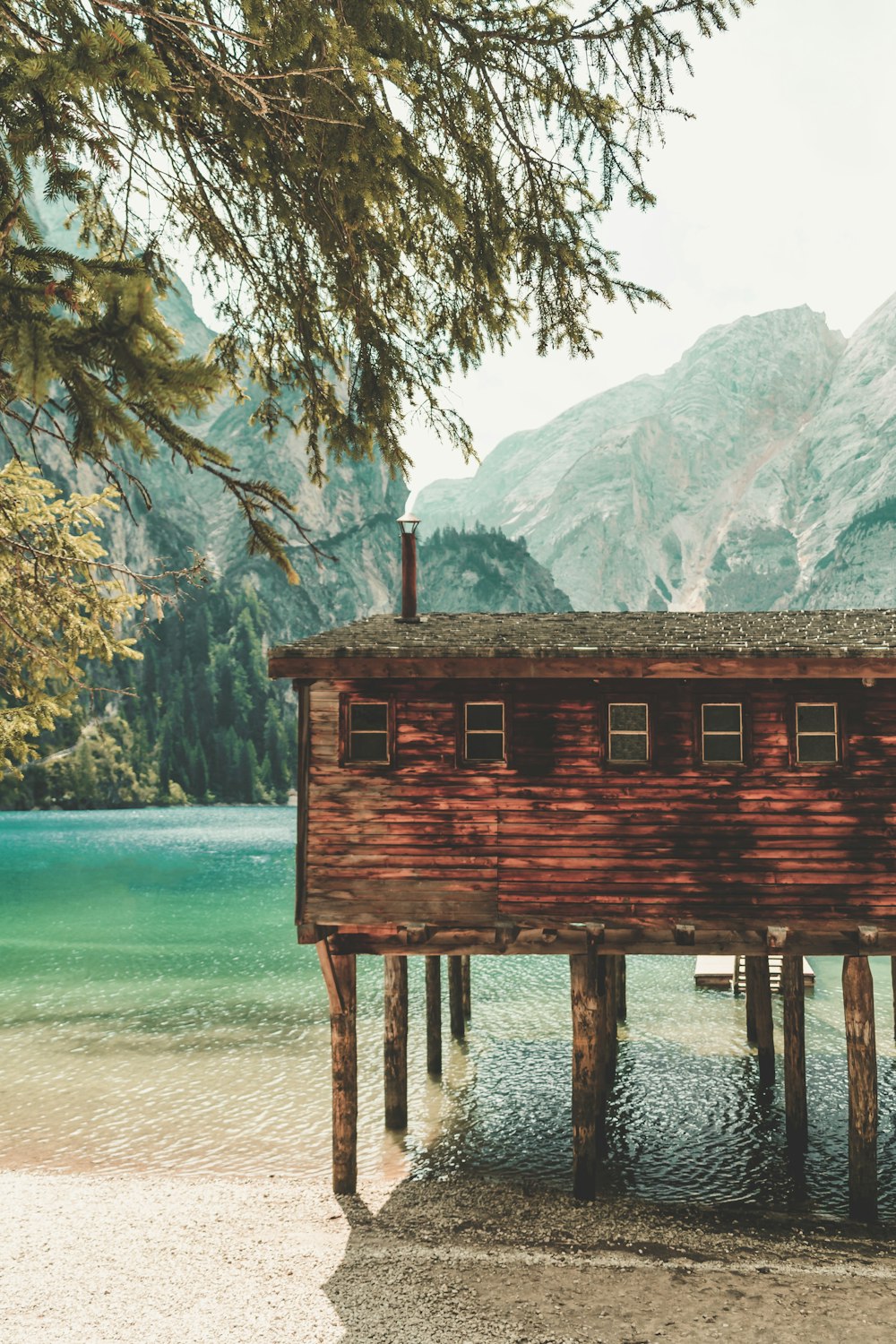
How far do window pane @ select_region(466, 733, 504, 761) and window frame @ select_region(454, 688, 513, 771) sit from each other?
0.14ft

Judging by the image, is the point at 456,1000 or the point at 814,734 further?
the point at 456,1000

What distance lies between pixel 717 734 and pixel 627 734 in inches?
49.3

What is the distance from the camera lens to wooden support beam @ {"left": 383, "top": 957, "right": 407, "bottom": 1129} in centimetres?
1930

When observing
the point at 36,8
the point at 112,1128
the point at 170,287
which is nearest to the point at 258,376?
the point at 170,287

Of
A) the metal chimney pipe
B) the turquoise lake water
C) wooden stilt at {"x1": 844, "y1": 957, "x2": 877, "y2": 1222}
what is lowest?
the turquoise lake water

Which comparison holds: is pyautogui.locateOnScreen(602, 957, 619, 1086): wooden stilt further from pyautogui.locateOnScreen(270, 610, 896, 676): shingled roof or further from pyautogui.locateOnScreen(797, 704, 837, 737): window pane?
pyautogui.locateOnScreen(797, 704, 837, 737): window pane

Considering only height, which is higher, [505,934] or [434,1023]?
[505,934]

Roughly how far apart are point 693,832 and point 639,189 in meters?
8.67

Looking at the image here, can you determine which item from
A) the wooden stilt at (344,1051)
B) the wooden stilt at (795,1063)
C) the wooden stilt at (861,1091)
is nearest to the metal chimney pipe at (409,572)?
the wooden stilt at (344,1051)

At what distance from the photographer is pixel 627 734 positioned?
14648 millimetres

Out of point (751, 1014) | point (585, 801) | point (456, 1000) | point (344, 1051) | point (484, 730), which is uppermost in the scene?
point (484, 730)

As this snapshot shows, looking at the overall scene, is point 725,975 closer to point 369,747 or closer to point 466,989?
point 466,989

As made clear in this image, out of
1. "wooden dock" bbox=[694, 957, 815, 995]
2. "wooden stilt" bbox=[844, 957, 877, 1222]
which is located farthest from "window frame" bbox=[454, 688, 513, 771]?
"wooden dock" bbox=[694, 957, 815, 995]

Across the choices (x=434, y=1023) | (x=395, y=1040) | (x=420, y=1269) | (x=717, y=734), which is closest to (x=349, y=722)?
(x=717, y=734)
